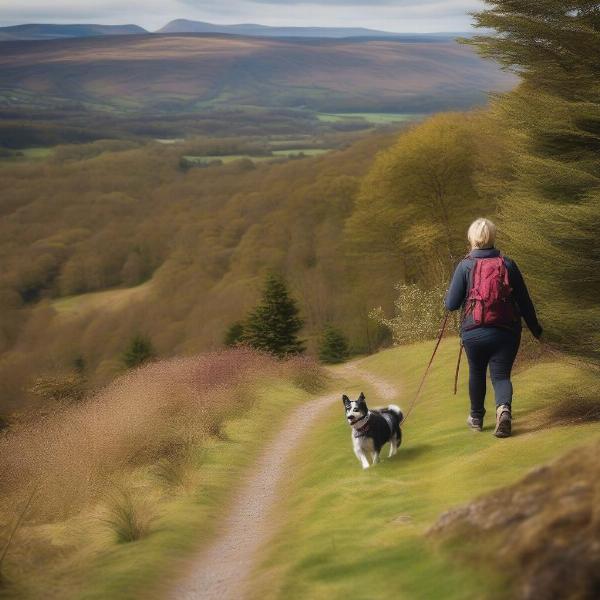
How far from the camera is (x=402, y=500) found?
32.5ft

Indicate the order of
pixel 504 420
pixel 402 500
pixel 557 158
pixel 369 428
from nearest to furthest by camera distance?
1. pixel 402 500
2. pixel 504 420
3. pixel 369 428
4. pixel 557 158

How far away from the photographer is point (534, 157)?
1391cm

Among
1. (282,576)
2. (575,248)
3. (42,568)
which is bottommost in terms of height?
(42,568)

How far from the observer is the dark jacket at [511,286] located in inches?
422

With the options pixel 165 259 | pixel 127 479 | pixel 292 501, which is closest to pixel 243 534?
pixel 292 501

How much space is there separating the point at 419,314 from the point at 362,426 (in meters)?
31.6

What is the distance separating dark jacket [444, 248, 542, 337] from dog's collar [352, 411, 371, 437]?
229 centimetres

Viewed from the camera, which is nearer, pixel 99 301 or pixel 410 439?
pixel 410 439

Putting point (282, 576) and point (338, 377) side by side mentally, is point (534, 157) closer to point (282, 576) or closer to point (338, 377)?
point (282, 576)

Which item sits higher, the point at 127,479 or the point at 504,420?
the point at 504,420

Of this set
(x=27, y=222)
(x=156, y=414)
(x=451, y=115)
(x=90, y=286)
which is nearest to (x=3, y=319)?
(x=90, y=286)

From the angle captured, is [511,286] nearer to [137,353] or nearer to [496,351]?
[496,351]

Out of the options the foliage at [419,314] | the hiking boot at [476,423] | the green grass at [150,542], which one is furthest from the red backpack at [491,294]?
the foliage at [419,314]

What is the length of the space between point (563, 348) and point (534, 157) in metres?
3.45
